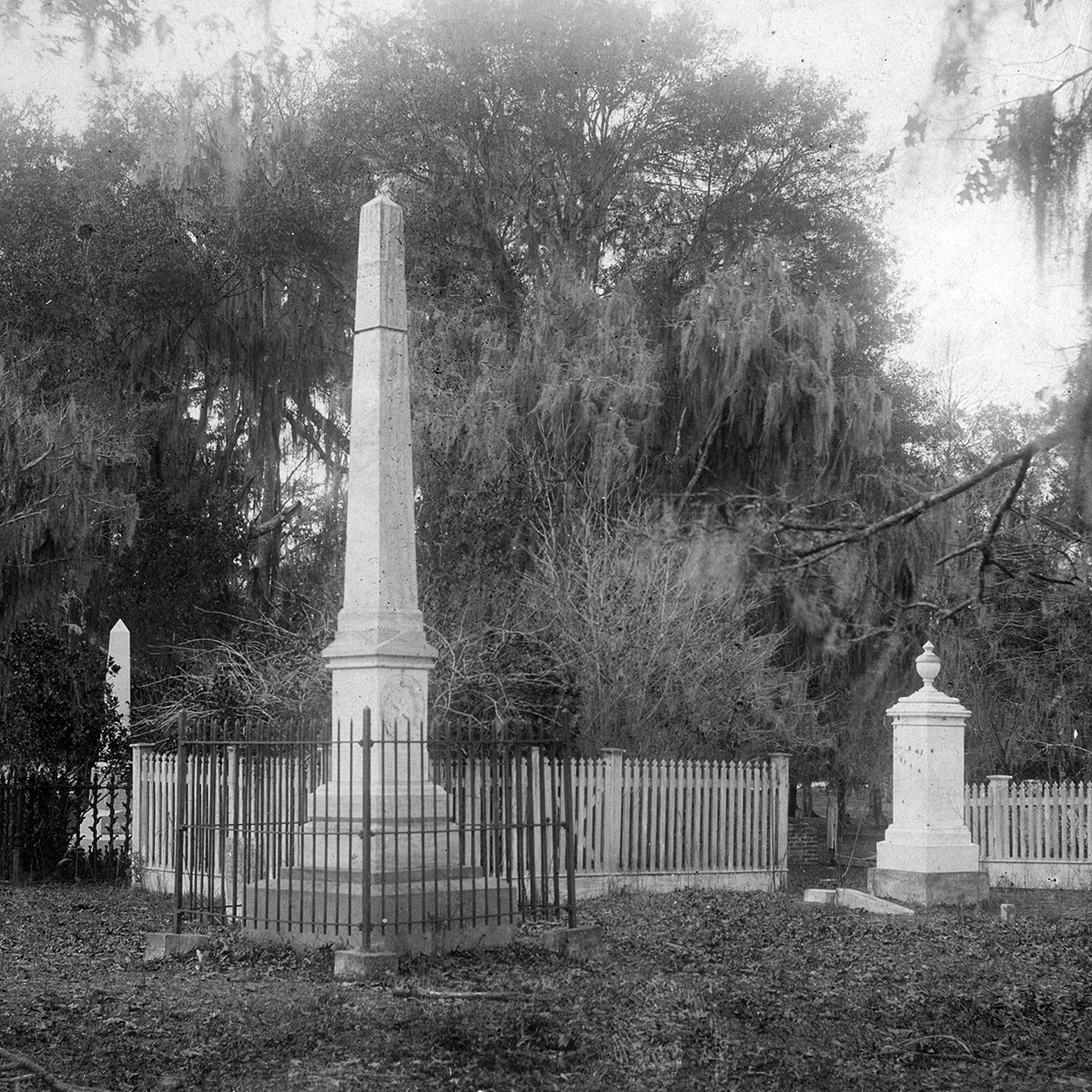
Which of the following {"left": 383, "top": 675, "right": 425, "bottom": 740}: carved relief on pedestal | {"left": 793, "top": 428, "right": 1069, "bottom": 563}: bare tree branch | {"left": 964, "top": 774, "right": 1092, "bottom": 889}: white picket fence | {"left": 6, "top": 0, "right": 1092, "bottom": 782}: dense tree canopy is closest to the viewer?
{"left": 793, "top": 428, "right": 1069, "bottom": 563}: bare tree branch

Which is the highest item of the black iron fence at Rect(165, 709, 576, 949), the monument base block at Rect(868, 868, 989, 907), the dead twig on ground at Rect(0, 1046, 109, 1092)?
the black iron fence at Rect(165, 709, 576, 949)

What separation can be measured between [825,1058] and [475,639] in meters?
10.6

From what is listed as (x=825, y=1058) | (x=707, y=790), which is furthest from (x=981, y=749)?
(x=825, y=1058)

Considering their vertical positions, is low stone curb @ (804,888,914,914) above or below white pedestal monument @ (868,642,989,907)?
below

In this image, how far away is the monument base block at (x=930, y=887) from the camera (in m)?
15.1

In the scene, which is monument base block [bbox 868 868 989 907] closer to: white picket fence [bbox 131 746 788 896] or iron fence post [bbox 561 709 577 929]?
white picket fence [bbox 131 746 788 896]

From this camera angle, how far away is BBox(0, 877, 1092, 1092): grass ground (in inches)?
262

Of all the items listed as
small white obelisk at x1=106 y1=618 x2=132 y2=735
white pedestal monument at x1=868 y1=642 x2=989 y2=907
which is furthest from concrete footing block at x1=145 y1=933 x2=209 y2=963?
small white obelisk at x1=106 y1=618 x2=132 y2=735

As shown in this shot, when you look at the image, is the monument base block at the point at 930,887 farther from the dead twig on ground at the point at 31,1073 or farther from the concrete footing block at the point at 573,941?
the dead twig on ground at the point at 31,1073

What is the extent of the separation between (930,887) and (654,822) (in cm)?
311

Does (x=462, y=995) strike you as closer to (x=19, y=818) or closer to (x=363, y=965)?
(x=363, y=965)

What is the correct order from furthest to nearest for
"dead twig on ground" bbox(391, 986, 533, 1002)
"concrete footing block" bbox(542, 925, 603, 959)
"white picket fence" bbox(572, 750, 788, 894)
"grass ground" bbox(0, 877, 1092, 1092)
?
"white picket fence" bbox(572, 750, 788, 894) → "concrete footing block" bbox(542, 925, 603, 959) → "dead twig on ground" bbox(391, 986, 533, 1002) → "grass ground" bbox(0, 877, 1092, 1092)

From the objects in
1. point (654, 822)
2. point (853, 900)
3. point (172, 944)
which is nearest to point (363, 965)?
point (172, 944)

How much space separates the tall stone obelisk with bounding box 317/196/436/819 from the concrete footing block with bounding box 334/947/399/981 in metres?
1.24
